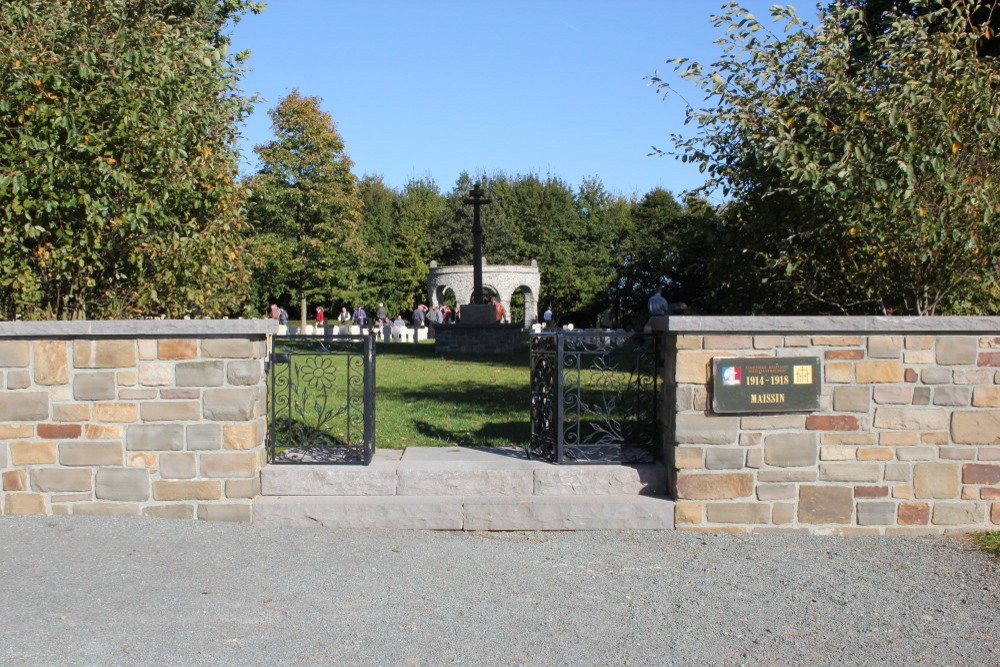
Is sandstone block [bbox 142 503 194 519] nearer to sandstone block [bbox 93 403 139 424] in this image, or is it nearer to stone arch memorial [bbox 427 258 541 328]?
sandstone block [bbox 93 403 139 424]

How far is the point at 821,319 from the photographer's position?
18.8 ft

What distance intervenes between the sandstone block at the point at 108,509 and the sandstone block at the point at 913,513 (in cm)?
492

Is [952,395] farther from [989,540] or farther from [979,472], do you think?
[989,540]

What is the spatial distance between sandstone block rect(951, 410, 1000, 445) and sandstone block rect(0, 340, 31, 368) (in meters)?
5.96

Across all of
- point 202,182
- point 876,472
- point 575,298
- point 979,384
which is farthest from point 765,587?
point 575,298

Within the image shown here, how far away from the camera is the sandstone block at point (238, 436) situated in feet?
19.1

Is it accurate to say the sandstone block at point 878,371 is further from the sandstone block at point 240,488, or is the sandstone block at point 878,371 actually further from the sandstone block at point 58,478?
the sandstone block at point 58,478

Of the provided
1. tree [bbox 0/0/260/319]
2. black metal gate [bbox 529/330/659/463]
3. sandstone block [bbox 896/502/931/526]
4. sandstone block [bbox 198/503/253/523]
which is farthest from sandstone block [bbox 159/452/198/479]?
sandstone block [bbox 896/502/931/526]

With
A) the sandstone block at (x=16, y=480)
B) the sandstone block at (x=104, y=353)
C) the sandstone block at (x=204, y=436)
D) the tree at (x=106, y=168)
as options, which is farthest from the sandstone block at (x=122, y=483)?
the tree at (x=106, y=168)

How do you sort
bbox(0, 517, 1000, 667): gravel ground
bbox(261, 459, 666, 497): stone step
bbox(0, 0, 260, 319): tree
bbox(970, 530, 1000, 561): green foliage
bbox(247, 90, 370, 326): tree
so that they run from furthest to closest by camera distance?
bbox(247, 90, 370, 326): tree → bbox(0, 0, 260, 319): tree → bbox(261, 459, 666, 497): stone step → bbox(970, 530, 1000, 561): green foliage → bbox(0, 517, 1000, 667): gravel ground

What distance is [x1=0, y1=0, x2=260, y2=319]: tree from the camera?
664 cm

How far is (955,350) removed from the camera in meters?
5.82

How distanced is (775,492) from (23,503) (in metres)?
4.84

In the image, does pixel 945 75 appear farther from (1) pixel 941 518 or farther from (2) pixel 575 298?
(2) pixel 575 298
